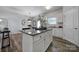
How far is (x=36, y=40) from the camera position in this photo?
119 centimetres

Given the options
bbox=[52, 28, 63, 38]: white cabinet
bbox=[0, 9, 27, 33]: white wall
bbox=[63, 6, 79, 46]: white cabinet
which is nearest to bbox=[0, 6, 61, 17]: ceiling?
bbox=[0, 9, 27, 33]: white wall

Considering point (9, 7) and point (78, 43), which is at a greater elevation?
point (9, 7)

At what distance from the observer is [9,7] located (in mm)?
1155

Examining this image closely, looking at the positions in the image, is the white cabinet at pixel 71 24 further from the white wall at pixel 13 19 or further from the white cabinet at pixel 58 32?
the white wall at pixel 13 19

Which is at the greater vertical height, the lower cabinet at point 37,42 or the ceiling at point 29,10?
the ceiling at point 29,10

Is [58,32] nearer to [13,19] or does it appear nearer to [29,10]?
[29,10]

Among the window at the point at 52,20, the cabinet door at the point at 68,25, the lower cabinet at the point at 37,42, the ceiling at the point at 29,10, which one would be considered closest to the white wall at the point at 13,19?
the ceiling at the point at 29,10

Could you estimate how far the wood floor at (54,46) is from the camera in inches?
46.2

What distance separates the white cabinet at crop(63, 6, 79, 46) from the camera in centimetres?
116

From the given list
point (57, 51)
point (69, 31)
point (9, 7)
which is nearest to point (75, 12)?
point (69, 31)
